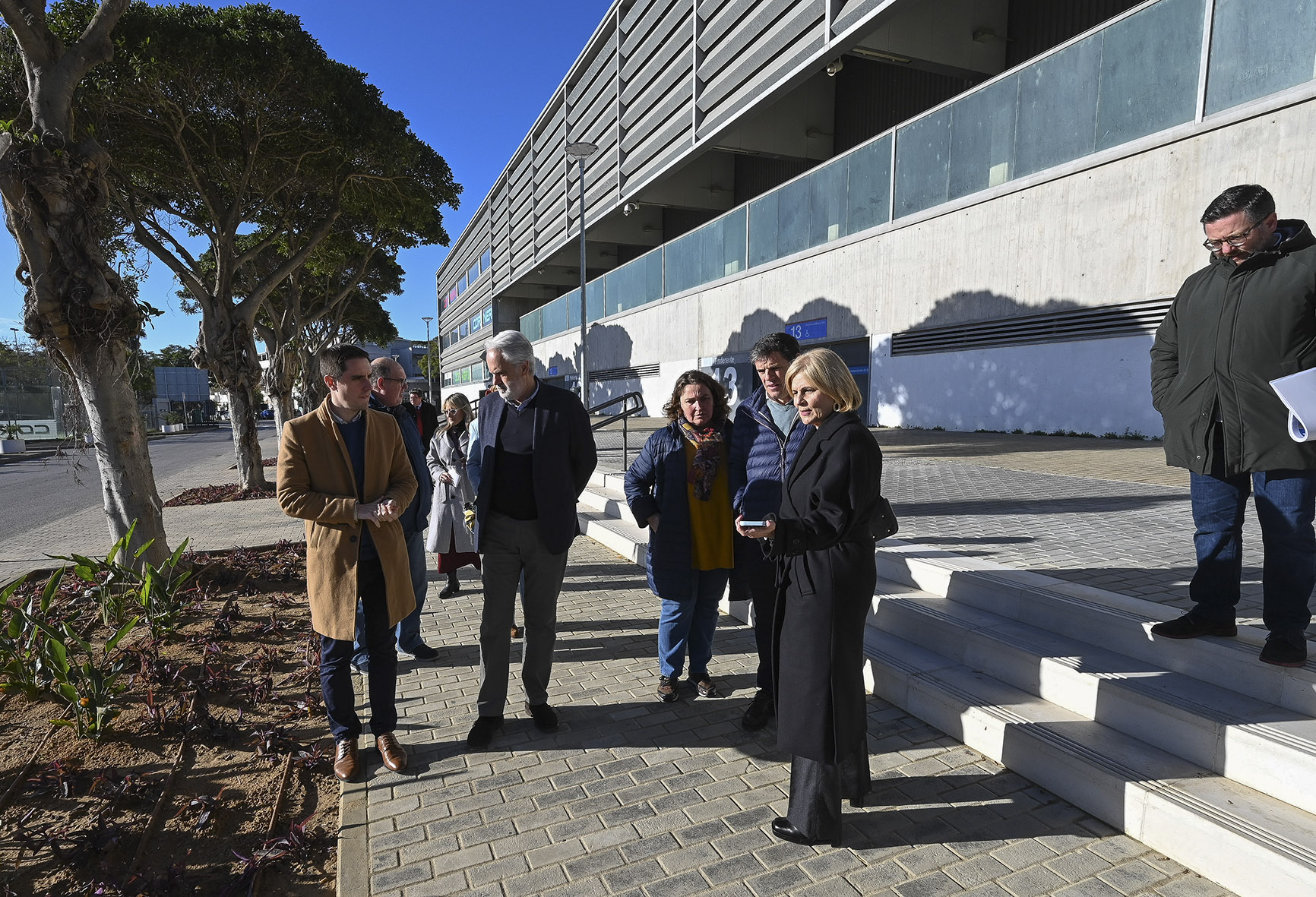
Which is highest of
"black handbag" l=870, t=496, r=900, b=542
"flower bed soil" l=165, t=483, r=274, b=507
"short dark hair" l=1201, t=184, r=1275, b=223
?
"short dark hair" l=1201, t=184, r=1275, b=223

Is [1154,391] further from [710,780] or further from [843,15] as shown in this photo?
[843,15]

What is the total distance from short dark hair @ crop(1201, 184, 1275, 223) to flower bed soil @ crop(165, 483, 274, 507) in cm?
1302

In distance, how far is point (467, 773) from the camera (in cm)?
307

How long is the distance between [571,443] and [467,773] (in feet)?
5.25

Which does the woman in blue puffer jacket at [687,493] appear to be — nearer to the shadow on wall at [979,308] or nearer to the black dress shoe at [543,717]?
the black dress shoe at [543,717]

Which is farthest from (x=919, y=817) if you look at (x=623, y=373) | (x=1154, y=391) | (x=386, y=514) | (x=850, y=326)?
Answer: (x=623, y=373)

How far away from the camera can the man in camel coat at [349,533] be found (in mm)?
2939

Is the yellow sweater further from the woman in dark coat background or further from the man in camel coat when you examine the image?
the man in camel coat

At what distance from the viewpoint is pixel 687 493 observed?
355 cm

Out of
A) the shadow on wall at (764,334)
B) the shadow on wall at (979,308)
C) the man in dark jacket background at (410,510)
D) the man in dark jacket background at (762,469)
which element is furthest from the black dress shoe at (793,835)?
the shadow on wall at (764,334)

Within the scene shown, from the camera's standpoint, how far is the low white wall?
12.0 metres

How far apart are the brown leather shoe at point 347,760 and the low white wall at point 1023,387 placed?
1217 centimetres

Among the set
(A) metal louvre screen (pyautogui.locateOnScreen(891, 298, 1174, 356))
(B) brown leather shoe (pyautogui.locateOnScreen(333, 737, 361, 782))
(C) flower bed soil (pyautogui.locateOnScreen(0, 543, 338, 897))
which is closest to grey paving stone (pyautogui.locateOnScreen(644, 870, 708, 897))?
(C) flower bed soil (pyautogui.locateOnScreen(0, 543, 338, 897))

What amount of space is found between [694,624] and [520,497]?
4.22 feet
